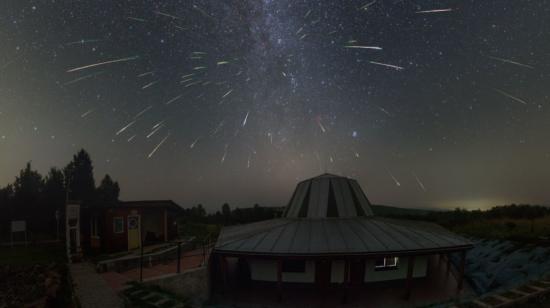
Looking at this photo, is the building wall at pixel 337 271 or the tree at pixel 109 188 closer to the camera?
the building wall at pixel 337 271

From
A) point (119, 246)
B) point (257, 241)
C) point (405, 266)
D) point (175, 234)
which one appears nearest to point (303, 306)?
point (257, 241)

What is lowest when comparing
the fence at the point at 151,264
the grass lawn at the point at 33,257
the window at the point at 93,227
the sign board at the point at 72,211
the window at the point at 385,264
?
the grass lawn at the point at 33,257

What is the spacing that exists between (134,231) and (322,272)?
12.1 metres

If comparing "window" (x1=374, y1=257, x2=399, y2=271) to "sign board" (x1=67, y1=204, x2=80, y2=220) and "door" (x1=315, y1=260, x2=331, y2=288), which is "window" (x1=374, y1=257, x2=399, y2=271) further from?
"sign board" (x1=67, y1=204, x2=80, y2=220)

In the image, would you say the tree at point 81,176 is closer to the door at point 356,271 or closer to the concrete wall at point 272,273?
the concrete wall at point 272,273

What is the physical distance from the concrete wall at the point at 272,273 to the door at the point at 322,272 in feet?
0.64

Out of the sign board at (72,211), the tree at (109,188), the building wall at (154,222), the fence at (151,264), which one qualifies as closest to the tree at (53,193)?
the tree at (109,188)

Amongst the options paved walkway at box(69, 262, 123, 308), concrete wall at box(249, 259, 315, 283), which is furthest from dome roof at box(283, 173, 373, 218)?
paved walkway at box(69, 262, 123, 308)

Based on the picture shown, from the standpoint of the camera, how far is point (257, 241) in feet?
43.3

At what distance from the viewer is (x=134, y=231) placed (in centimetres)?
1852

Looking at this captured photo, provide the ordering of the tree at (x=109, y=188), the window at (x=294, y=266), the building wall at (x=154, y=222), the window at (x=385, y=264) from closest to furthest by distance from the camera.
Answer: the window at (x=294, y=266) < the window at (x=385, y=264) < the building wall at (x=154, y=222) < the tree at (x=109, y=188)

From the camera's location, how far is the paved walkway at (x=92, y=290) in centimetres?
893

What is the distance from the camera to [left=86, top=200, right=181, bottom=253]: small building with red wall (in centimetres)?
1758

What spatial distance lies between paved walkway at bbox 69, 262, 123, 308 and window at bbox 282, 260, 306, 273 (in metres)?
7.34
